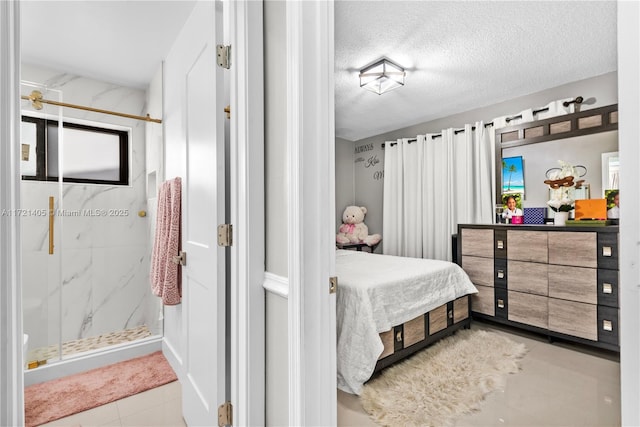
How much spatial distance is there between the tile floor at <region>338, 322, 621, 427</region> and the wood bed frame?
0.44 metres

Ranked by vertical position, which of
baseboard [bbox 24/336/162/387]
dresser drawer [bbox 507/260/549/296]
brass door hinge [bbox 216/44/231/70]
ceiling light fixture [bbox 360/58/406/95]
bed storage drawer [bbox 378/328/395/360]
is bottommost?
baseboard [bbox 24/336/162/387]

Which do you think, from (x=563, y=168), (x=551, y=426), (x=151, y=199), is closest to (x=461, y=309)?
→ (x=551, y=426)

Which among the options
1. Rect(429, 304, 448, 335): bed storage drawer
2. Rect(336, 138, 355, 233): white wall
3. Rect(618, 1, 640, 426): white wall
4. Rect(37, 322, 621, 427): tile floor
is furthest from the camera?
Rect(336, 138, 355, 233): white wall

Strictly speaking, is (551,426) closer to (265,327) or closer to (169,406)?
(265,327)

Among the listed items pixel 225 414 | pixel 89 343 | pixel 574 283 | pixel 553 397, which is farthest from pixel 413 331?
pixel 89 343

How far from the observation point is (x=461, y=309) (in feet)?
9.90

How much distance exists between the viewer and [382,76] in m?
2.76

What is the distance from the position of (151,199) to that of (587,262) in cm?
367

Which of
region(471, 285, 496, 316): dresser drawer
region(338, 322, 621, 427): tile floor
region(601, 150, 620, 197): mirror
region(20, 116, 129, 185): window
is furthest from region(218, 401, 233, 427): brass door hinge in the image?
region(601, 150, 620, 197): mirror

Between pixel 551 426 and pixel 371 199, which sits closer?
pixel 551 426

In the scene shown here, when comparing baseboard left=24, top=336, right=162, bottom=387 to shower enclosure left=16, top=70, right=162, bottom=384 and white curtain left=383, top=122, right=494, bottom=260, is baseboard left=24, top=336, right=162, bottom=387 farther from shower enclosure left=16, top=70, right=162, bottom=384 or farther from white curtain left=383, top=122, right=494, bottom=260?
white curtain left=383, top=122, right=494, bottom=260

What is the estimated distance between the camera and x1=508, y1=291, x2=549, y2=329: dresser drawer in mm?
2816

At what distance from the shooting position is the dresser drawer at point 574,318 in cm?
253

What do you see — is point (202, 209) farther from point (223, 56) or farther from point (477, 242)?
point (477, 242)
